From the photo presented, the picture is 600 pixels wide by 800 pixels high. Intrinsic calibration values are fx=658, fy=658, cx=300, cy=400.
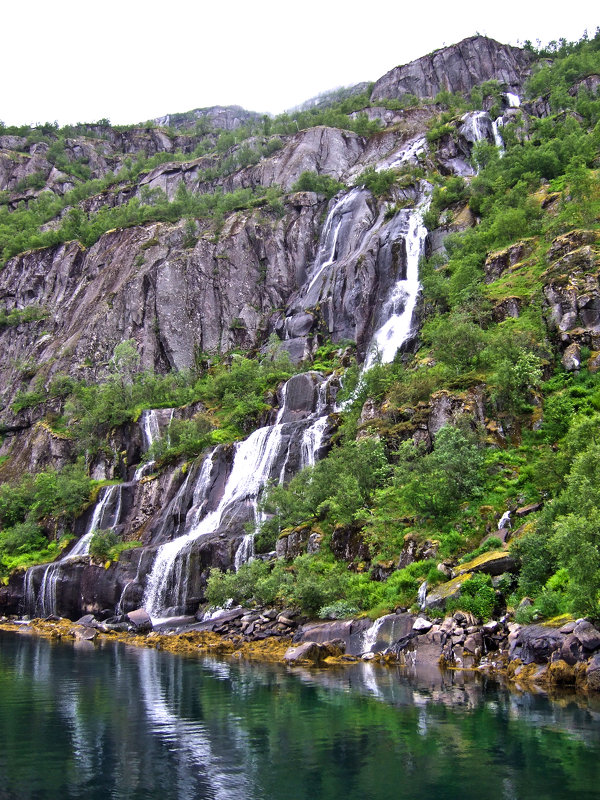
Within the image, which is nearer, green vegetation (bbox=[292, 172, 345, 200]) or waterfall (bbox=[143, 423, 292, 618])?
waterfall (bbox=[143, 423, 292, 618])

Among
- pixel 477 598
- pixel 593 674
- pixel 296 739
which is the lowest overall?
pixel 296 739

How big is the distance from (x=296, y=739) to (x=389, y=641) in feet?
40.2

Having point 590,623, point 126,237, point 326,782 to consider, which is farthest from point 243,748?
point 126,237

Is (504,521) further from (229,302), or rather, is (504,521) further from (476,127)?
(476,127)

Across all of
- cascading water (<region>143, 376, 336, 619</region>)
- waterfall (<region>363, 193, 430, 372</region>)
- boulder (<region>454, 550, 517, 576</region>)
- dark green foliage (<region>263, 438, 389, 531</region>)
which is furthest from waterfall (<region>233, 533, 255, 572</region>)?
boulder (<region>454, 550, 517, 576</region>)

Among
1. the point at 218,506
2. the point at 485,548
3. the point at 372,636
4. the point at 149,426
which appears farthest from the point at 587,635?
the point at 149,426

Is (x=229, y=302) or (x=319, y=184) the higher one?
(x=319, y=184)

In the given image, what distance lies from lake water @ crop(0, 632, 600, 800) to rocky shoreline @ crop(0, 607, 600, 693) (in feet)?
5.01

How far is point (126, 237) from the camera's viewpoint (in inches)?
3905

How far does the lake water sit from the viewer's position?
11984mm

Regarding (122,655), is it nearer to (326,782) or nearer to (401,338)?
(326,782)

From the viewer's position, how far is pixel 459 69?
119125mm

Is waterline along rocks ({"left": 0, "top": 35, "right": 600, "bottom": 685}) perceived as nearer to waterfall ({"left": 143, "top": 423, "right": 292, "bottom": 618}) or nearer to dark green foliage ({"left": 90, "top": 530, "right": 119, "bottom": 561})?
waterfall ({"left": 143, "top": 423, "right": 292, "bottom": 618})

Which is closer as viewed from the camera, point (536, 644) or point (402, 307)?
point (536, 644)
